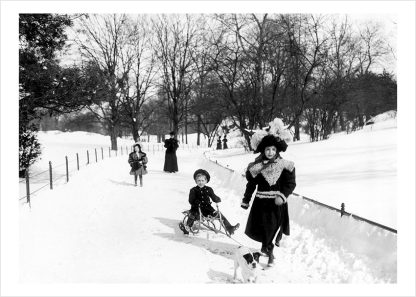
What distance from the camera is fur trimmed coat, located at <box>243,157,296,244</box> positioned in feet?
14.9

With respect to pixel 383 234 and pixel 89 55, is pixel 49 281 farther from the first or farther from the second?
pixel 89 55

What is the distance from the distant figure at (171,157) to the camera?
11.5 meters

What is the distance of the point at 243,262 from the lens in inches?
154

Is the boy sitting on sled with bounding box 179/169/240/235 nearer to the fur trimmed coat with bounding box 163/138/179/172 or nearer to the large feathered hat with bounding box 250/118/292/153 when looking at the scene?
the large feathered hat with bounding box 250/118/292/153

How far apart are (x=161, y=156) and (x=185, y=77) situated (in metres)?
4.77

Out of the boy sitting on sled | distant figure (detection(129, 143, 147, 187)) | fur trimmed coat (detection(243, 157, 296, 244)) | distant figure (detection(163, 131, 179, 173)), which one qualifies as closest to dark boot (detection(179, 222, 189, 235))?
the boy sitting on sled

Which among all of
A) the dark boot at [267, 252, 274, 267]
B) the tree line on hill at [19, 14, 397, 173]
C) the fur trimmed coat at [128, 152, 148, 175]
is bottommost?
the dark boot at [267, 252, 274, 267]

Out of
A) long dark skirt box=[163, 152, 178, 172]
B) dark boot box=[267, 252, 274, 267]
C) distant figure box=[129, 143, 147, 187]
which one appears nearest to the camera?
dark boot box=[267, 252, 274, 267]

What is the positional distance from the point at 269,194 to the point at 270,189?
65mm

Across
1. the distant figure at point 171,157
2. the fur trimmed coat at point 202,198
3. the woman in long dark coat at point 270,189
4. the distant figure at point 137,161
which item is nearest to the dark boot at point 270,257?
the woman in long dark coat at point 270,189

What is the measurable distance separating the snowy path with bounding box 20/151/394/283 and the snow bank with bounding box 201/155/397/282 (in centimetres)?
4

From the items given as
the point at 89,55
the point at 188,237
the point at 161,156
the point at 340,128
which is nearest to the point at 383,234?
the point at 188,237

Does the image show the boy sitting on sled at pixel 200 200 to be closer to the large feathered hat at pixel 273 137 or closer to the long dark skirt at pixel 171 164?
the large feathered hat at pixel 273 137

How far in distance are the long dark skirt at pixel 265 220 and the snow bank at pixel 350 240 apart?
0.58m
